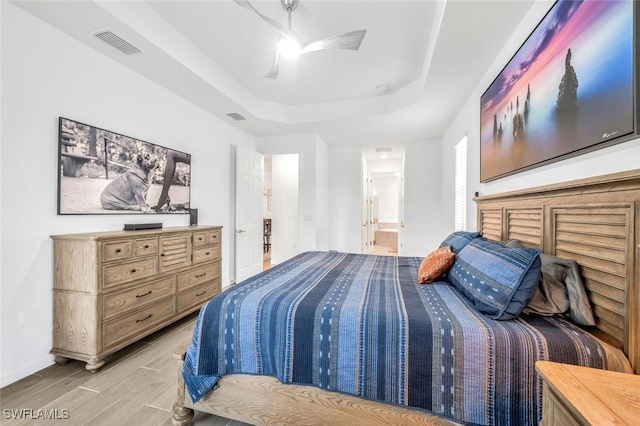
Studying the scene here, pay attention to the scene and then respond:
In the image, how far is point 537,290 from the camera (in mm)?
1252

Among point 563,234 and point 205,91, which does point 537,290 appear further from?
point 205,91

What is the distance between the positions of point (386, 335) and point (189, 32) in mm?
3050

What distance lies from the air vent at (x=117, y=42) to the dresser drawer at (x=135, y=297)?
2.08 meters

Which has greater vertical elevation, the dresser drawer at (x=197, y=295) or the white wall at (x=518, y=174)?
the white wall at (x=518, y=174)

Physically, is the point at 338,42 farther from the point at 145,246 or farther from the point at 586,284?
the point at 145,246

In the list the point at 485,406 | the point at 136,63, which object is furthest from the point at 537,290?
the point at 136,63

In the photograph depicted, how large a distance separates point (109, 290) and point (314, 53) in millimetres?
2912

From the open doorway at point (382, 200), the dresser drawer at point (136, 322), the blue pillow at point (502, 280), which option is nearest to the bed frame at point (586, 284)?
the blue pillow at point (502, 280)

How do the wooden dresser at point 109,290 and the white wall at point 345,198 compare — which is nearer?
the wooden dresser at point 109,290

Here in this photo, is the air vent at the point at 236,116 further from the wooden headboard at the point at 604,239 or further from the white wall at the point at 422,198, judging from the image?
the wooden headboard at the point at 604,239

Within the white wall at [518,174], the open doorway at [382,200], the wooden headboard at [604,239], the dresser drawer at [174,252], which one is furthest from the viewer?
the open doorway at [382,200]

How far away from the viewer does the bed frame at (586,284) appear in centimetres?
97

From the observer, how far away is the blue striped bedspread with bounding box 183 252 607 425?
102 cm

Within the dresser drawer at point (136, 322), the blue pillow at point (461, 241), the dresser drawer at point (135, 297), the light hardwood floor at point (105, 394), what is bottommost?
the light hardwood floor at point (105, 394)
